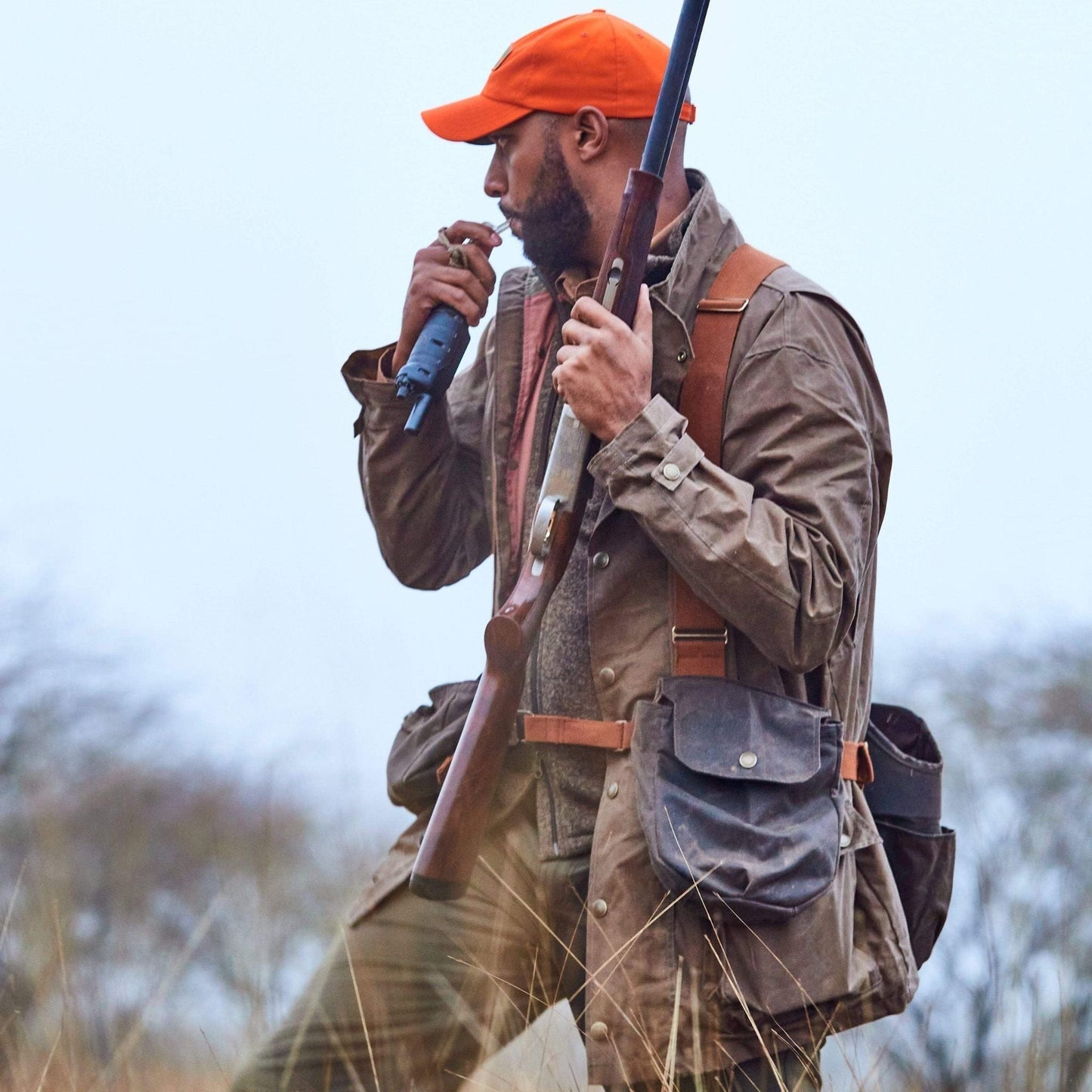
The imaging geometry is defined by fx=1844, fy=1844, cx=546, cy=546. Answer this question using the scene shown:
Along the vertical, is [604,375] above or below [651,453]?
above

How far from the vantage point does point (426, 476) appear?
11.8 ft

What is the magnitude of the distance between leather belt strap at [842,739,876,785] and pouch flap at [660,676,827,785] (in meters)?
0.16

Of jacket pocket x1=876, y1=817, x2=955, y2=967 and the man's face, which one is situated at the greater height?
the man's face

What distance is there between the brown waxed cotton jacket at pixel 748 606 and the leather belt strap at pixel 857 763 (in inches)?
1.8

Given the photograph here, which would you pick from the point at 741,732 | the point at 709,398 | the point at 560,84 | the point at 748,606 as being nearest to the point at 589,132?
the point at 560,84

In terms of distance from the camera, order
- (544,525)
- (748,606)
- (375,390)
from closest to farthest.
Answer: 1. (748,606)
2. (544,525)
3. (375,390)

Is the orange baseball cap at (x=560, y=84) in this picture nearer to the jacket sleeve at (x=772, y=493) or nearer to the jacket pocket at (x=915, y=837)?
the jacket sleeve at (x=772, y=493)

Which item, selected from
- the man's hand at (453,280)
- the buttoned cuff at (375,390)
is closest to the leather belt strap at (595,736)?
the buttoned cuff at (375,390)

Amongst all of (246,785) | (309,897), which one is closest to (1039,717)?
(246,785)

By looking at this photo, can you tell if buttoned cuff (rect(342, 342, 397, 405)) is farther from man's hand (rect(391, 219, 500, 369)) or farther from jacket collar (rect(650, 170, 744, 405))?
jacket collar (rect(650, 170, 744, 405))

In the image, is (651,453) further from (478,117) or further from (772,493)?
(478,117)

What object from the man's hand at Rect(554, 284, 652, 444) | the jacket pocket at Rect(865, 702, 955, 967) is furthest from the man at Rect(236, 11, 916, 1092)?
the jacket pocket at Rect(865, 702, 955, 967)

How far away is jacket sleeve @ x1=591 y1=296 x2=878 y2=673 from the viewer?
2.85 m

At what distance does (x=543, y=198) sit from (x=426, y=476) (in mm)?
591
